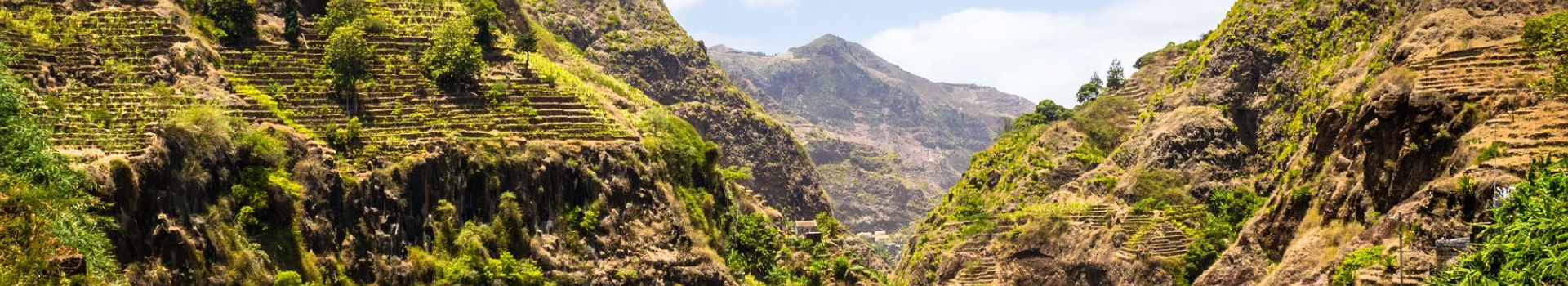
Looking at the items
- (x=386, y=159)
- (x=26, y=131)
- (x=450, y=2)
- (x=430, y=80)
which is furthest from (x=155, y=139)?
(x=450, y=2)

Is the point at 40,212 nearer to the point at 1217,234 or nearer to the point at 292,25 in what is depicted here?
the point at 292,25

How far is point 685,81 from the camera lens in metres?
141

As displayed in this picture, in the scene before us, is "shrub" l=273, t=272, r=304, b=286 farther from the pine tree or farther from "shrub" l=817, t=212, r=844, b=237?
"shrub" l=817, t=212, r=844, b=237

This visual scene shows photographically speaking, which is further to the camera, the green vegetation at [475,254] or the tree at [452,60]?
the tree at [452,60]

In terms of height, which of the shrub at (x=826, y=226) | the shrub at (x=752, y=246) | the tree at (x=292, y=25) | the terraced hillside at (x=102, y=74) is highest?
the tree at (x=292, y=25)

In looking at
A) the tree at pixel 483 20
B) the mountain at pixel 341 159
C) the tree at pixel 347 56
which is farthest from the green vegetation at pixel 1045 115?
the tree at pixel 347 56

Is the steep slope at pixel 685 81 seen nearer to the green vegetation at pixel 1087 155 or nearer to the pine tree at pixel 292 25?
the green vegetation at pixel 1087 155

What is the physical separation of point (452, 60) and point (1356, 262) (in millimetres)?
48135

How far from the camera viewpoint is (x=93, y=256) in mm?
52750

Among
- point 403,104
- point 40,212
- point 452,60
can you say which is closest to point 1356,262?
point 452,60

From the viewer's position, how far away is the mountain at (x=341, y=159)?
58688mm

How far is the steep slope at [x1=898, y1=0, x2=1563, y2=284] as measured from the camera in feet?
205

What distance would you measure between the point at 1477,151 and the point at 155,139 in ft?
180

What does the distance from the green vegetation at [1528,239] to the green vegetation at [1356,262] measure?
33.9ft
